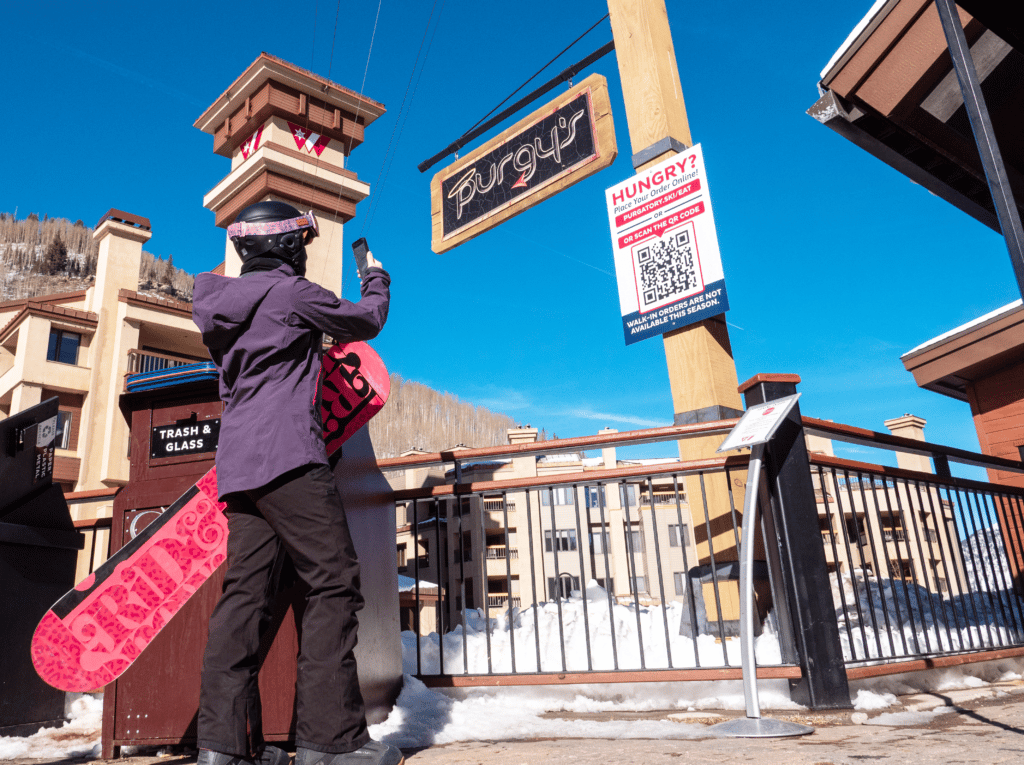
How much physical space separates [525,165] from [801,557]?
4.14m

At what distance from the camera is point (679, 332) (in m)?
4.93

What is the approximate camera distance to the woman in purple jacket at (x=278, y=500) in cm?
182

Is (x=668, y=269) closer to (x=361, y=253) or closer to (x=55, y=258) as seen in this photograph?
(x=361, y=253)

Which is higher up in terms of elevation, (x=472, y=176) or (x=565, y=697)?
(x=472, y=176)

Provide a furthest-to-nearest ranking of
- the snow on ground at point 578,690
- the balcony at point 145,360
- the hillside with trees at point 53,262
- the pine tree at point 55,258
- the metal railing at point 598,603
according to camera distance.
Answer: the pine tree at point 55,258 → the hillside with trees at point 53,262 → the balcony at point 145,360 → the metal railing at point 598,603 → the snow on ground at point 578,690

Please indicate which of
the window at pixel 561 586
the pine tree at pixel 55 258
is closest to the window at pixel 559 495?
the window at pixel 561 586

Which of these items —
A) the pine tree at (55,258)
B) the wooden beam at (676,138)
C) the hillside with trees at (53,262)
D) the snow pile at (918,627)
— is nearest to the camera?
the snow pile at (918,627)

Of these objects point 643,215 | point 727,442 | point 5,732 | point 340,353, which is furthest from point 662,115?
point 5,732

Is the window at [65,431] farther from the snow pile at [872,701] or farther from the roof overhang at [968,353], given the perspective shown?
the snow pile at [872,701]

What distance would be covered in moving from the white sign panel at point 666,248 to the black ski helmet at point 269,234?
3.25 m

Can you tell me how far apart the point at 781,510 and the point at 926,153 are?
10.2ft

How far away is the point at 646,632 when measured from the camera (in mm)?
3885

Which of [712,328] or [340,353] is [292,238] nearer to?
[340,353]

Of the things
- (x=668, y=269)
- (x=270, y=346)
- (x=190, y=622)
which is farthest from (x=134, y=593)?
(x=668, y=269)
